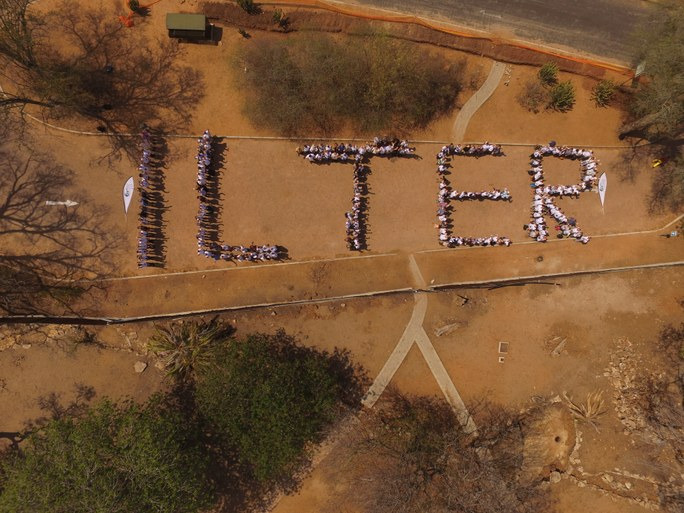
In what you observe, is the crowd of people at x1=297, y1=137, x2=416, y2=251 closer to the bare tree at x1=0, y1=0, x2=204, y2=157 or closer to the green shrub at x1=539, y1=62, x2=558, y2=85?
the bare tree at x1=0, y1=0, x2=204, y2=157

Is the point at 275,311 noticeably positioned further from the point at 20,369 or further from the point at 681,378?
the point at 681,378

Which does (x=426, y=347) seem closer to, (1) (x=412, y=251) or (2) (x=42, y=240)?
(1) (x=412, y=251)

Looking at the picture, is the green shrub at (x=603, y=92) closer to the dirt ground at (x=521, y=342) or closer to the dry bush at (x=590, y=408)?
the dirt ground at (x=521, y=342)

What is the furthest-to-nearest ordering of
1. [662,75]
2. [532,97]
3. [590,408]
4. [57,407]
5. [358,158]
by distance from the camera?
[532,97]
[590,408]
[358,158]
[57,407]
[662,75]

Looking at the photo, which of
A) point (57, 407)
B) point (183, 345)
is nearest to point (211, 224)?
point (183, 345)

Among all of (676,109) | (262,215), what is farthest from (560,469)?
(262,215)

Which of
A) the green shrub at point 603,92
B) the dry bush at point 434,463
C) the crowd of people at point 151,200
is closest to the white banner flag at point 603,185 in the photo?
the green shrub at point 603,92
